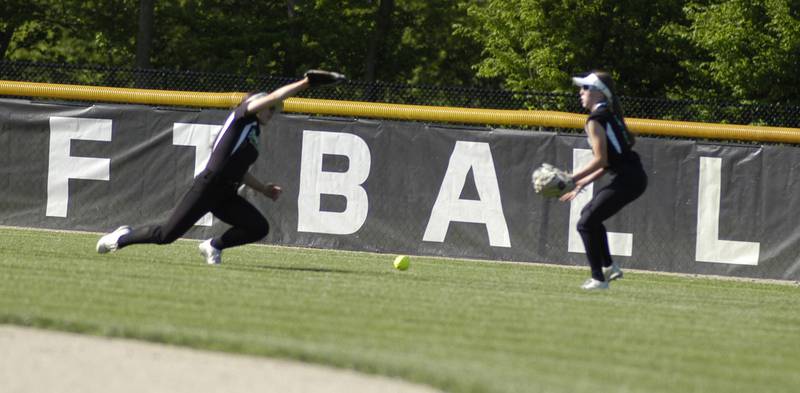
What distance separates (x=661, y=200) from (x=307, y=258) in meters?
4.00

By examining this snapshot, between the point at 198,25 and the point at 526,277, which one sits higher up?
the point at 198,25

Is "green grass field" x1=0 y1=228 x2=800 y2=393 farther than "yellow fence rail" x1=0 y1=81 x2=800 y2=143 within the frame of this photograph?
No

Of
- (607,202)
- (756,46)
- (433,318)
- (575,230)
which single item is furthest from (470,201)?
(756,46)

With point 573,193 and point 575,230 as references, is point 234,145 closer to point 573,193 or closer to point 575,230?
point 573,193

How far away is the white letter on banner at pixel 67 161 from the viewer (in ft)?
50.1

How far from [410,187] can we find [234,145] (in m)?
4.22

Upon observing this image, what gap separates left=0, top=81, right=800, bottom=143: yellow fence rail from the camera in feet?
46.2

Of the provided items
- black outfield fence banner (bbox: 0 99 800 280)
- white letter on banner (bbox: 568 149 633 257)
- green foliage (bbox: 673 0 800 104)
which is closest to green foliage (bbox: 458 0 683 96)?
green foliage (bbox: 673 0 800 104)

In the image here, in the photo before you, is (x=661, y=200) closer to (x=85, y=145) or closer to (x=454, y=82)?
(x=85, y=145)

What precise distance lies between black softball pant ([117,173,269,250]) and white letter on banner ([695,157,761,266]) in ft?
17.6

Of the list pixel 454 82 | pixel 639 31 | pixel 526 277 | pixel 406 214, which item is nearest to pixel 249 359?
pixel 526 277

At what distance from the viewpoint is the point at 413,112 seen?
1471 centimetres

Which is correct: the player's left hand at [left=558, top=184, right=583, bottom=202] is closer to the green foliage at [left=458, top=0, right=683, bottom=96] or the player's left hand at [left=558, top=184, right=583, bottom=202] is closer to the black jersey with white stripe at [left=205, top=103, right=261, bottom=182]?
the black jersey with white stripe at [left=205, top=103, right=261, bottom=182]

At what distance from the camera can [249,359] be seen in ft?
21.9
